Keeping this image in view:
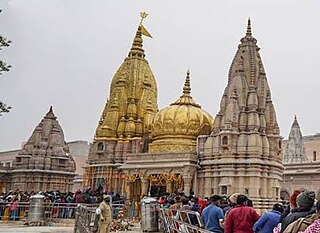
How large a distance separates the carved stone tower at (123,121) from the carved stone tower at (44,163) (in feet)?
20.5

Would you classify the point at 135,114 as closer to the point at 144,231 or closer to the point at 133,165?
the point at 133,165

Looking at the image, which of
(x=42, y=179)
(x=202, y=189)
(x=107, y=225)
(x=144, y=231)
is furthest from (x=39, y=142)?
(x=107, y=225)

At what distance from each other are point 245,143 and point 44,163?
73.4 ft

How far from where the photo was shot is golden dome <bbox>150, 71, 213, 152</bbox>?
116 ft

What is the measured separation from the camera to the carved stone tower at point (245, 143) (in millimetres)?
30531

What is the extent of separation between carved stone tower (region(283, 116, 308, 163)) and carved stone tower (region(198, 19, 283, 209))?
2994 cm

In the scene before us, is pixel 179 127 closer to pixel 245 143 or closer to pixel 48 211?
pixel 245 143

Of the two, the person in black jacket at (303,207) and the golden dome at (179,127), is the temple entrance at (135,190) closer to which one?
the golden dome at (179,127)

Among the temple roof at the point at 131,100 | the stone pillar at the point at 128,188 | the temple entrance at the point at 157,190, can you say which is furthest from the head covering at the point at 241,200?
the temple roof at the point at 131,100

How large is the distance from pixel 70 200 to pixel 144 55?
2493 cm

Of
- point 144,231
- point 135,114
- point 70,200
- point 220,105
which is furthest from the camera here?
point 135,114

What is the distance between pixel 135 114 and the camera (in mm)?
41312

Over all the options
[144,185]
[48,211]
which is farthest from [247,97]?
[48,211]

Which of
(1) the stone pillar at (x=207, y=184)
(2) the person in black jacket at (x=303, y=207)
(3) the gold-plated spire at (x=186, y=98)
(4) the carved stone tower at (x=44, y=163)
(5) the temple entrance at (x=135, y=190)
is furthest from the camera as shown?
(4) the carved stone tower at (x=44, y=163)
